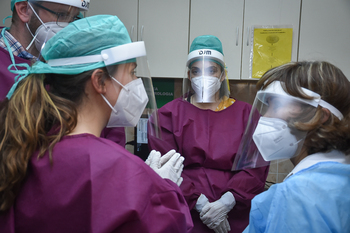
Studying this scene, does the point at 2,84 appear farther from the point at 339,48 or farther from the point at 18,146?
the point at 339,48

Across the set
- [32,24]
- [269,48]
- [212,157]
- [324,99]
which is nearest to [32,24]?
[32,24]

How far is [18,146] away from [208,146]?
1.08 meters

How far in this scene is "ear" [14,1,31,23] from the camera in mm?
1312

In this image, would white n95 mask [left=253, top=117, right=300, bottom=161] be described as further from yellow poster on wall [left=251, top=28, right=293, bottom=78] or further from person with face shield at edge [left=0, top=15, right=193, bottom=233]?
yellow poster on wall [left=251, top=28, right=293, bottom=78]

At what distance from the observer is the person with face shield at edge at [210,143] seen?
61.7 inches

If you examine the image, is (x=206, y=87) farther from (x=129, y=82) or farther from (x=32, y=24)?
(x=32, y=24)

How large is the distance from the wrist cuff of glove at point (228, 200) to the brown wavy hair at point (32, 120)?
1000mm

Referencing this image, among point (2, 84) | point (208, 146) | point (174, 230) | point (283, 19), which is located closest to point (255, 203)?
point (174, 230)

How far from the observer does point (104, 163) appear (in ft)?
2.43

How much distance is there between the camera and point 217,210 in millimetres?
1521

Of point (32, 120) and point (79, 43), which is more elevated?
point (79, 43)

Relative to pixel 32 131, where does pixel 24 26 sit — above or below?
above

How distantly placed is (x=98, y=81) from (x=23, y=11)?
709 mm

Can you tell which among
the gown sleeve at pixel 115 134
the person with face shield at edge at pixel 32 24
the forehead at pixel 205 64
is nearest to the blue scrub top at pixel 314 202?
the gown sleeve at pixel 115 134
